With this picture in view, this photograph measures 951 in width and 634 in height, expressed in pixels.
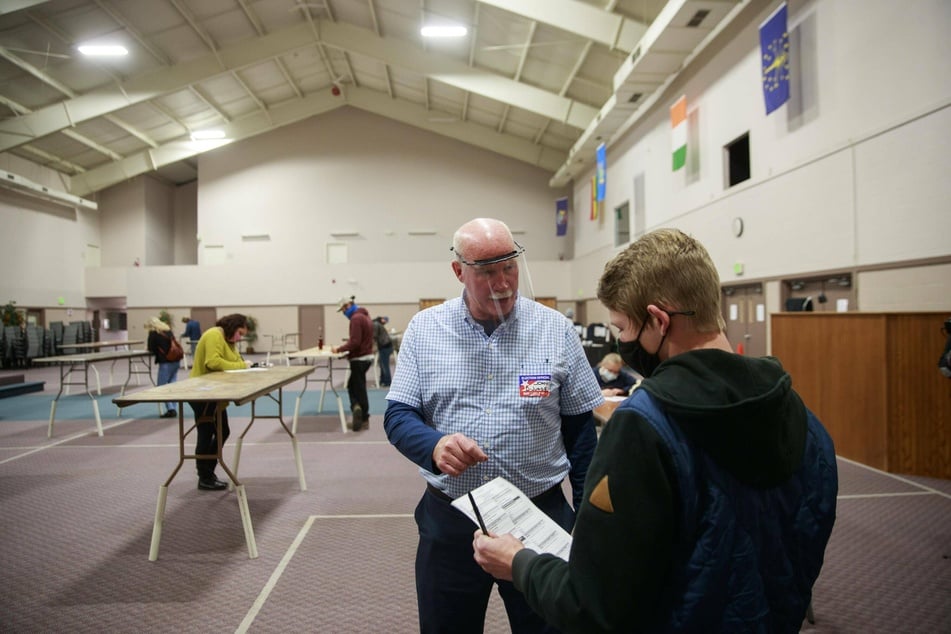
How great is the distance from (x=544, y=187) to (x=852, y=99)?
1457 cm

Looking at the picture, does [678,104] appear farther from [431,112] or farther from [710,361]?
[431,112]

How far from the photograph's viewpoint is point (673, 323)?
38.3 inches

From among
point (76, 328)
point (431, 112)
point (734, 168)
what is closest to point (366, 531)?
point (734, 168)

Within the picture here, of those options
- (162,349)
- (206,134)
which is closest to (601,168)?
(162,349)

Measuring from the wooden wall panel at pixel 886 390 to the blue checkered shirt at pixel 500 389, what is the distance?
451 cm

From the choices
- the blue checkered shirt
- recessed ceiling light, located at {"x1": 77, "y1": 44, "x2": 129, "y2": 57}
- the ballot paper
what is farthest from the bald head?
recessed ceiling light, located at {"x1": 77, "y1": 44, "x2": 129, "y2": 57}

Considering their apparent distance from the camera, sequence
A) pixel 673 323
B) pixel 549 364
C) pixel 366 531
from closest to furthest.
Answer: pixel 673 323 → pixel 549 364 → pixel 366 531

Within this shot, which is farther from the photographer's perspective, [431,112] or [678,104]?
[431,112]

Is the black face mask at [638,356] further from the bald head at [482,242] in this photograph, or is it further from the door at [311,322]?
the door at [311,322]

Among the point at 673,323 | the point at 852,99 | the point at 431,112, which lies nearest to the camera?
the point at 673,323

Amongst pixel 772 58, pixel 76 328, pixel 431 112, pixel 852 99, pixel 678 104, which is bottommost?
pixel 76 328

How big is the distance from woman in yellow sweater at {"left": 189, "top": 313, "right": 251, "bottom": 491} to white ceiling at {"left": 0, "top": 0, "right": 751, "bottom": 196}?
752cm

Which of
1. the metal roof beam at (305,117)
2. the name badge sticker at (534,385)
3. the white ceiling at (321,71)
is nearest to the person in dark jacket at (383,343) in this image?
the white ceiling at (321,71)

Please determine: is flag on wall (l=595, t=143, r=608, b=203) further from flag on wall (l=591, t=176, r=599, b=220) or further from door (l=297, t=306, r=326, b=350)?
door (l=297, t=306, r=326, b=350)
